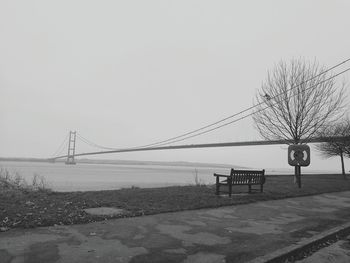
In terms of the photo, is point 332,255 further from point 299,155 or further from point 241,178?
point 299,155

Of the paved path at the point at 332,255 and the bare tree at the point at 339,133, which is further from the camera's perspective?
the bare tree at the point at 339,133

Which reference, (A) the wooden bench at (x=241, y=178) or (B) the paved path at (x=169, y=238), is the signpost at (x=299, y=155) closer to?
(A) the wooden bench at (x=241, y=178)

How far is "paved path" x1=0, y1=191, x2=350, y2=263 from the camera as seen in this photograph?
3965mm

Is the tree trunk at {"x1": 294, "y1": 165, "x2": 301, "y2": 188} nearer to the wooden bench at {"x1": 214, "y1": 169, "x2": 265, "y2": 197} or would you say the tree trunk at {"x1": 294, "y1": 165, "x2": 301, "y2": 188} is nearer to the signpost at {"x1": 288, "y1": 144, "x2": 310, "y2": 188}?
the signpost at {"x1": 288, "y1": 144, "x2": 310, "y2": 188}

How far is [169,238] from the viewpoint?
4875 millimetres

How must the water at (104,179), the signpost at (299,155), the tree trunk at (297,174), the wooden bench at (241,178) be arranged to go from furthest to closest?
the water at (104,179)
the tree trunk at (297,174)
the signpost at (299,155)
the wooden bench at (241,178)

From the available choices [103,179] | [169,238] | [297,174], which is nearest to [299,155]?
[297,174]

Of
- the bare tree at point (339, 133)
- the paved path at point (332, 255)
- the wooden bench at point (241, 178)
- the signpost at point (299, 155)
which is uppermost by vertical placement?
the bare tree at point (339, 133)

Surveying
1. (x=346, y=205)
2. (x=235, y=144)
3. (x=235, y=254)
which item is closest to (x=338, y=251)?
(x=235, y=254)

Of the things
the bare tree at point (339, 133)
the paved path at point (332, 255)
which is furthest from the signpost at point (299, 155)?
the bare tree at point (339, 133)

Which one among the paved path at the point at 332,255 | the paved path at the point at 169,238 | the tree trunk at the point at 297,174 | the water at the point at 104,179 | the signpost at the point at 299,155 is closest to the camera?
the paved path at the point at 169,238

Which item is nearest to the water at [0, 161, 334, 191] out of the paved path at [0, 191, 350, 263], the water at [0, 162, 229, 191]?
the water at [0, 162, 229, 191]

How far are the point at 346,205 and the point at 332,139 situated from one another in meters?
16.7

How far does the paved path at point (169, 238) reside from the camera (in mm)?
3965
